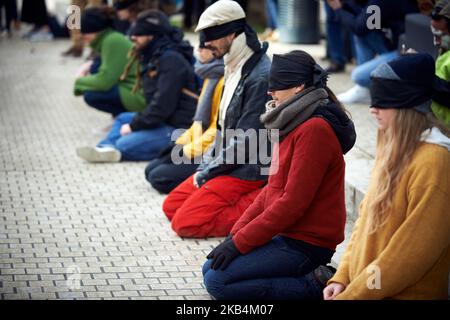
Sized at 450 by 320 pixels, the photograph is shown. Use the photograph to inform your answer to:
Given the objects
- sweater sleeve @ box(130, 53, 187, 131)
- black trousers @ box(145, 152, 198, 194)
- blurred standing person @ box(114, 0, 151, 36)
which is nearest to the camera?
black trousers @ box(145, 152, 198, 194)

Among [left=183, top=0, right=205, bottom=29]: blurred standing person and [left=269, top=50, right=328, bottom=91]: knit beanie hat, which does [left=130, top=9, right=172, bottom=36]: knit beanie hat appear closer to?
[left=269, top=50, right=328, bottom=91]: knit beanie hat

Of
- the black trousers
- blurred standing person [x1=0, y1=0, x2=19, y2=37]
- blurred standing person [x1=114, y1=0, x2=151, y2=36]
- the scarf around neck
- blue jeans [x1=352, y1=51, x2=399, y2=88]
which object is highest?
the scarf around neck

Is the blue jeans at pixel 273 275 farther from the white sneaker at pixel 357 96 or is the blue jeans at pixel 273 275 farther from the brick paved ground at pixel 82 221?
the white sneaker at pixel 357 96

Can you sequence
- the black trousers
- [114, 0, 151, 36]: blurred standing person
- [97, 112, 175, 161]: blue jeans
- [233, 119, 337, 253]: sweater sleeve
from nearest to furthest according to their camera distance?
[233, 119, 337, 253]: sweater sleeve
the black trousers
[97, 112, 175, 161]: blue jeans
[114, 0, 151, 36]: blurred standing person

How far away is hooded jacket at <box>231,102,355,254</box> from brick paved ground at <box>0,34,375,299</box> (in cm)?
70

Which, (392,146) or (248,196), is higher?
(392,146)

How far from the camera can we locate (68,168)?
8.09 metres

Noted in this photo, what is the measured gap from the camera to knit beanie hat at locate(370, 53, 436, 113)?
12.6 feet

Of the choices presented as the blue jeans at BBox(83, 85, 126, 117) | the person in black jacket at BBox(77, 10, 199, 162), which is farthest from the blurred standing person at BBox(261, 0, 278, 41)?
the person in black jacket at BBox(77, 10, 199, 162)

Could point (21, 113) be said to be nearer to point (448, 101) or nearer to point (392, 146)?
point (448, 101)

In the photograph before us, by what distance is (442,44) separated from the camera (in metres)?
5.99

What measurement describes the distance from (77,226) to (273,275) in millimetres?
2087
